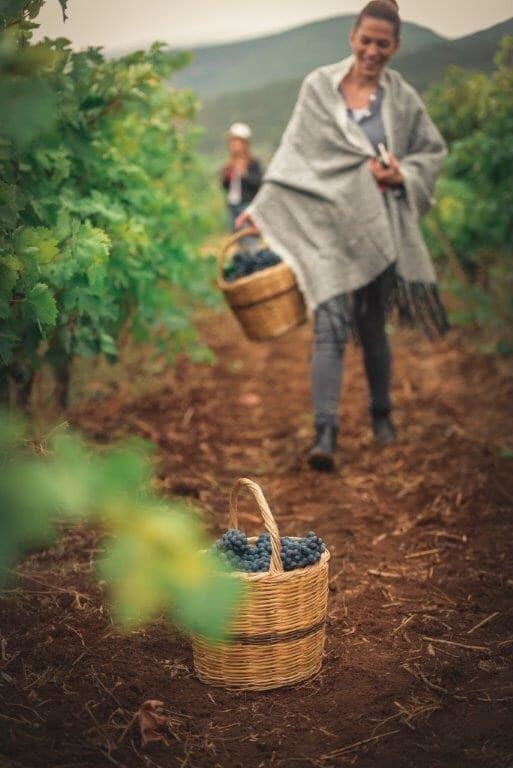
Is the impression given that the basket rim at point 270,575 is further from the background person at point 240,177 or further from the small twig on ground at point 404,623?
the background person at point 240,177

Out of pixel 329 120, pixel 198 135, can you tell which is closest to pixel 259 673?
pixel 329 120

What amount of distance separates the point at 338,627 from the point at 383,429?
2.12 m

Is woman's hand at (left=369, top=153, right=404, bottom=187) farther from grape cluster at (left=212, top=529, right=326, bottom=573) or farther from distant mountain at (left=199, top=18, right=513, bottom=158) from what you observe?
grape cluster at (left=212, top=529, right=326, bottom=573)

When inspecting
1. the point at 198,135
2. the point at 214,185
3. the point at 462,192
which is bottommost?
the point at 214,185

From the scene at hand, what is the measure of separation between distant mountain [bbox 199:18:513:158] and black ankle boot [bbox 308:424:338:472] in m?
1.85

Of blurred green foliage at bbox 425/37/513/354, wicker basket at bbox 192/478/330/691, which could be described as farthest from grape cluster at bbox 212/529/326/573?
blurred green foliage at bbox 425/37/513/354

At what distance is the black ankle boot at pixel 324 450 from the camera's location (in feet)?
14.0

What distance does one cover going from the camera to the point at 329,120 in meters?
4.28

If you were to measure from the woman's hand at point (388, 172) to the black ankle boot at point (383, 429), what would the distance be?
1204mm

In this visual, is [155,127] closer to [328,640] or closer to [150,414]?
[150,414]

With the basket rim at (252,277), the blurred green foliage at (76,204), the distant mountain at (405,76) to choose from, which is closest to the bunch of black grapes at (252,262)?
the basket rim at (252,277)

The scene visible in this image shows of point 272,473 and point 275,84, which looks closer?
point 272,473

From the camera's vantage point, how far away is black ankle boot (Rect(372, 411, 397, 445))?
4.76 metres

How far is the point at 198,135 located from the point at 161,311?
1.47m
